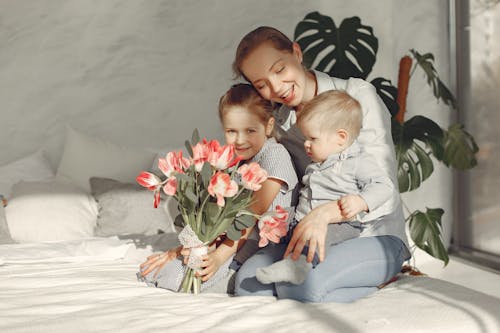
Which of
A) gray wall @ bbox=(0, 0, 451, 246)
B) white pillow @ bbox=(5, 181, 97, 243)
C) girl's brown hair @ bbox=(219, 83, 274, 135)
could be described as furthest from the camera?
gray wall @ bbox=(0, 0, 451, 246)

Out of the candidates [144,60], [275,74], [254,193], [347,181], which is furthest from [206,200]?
[144,60]

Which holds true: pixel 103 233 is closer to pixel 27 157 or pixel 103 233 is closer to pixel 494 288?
pixel 27 157

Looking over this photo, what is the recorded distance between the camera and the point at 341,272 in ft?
6.36

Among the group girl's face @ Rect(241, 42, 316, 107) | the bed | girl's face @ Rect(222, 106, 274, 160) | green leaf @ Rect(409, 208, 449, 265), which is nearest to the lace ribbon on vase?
the bed

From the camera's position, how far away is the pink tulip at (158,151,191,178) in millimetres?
2068

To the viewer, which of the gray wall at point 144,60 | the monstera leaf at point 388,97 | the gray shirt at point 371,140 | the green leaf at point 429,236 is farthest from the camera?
the gray wall at point 144,60

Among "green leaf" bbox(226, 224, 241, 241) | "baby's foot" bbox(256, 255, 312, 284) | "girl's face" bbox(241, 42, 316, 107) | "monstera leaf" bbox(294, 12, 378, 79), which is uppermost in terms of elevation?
"monstera leaf" bbox(294, 12, 378, 79)

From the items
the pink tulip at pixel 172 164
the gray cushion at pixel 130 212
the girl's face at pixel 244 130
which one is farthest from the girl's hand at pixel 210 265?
the gray cushion at pixel 130 212

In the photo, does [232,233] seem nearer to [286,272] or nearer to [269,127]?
[286,272]

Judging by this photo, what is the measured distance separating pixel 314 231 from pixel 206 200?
0.39 meters

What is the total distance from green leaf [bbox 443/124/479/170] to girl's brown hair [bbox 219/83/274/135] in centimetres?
190

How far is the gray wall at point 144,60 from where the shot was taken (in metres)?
4.30

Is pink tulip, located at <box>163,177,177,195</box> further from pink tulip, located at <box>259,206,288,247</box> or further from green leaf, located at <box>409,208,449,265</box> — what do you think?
green leaf, located at <box>409,208,449,265</box>

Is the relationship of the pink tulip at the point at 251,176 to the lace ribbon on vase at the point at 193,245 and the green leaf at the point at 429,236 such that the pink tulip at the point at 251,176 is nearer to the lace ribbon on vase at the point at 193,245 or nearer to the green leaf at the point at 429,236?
the lace ribbon on vase at the point at 193,245
